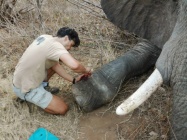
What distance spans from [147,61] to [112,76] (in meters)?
0.43

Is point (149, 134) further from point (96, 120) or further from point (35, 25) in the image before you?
point (35, 25)

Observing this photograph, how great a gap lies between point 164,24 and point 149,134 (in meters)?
0.74

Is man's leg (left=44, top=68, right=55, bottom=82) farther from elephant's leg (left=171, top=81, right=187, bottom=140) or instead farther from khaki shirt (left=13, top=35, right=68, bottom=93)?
elephant's leg (left=171, top=81, right=187, bottom=140)

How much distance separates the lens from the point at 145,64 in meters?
3.56

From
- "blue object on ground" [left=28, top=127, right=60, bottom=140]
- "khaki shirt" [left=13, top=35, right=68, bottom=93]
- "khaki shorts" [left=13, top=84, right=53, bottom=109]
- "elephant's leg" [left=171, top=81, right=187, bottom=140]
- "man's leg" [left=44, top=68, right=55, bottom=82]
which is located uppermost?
"elephant's leg" [left=171, top=81, right=187, bottom=140]

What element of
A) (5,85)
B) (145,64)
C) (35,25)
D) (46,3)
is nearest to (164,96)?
(145,64)

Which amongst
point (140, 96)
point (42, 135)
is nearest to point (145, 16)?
point (140, 96)

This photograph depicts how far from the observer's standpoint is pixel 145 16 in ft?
9.77

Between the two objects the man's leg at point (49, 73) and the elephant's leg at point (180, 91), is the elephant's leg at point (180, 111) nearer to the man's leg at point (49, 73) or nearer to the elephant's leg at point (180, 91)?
the elephant's leg at point (180, 91)

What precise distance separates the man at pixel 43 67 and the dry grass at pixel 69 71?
0.37 ft

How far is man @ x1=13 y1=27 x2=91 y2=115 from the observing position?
300cm

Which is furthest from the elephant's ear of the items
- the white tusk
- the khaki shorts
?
the khaki shorts

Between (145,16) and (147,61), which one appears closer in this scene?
(145,16)

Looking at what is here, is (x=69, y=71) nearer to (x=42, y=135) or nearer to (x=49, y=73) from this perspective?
(x=49, y=73)
